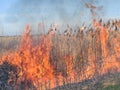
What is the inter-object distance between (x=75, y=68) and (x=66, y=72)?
3563 mm

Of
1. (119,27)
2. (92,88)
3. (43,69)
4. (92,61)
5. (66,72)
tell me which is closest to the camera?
(92,88)

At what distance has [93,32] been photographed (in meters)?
90.9

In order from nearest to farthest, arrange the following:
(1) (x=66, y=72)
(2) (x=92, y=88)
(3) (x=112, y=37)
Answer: (2) (x=92, y=88) < (1) (x=66, y=72) < (3) (x=112, y=37)

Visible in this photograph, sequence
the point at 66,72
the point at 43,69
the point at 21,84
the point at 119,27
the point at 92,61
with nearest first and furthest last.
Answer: the point at 21,84 → the point at 43,69 → the point at 66,72 → the point at 92,61 → the point at 119,27

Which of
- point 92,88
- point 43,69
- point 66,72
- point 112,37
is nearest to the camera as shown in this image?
point 92,88

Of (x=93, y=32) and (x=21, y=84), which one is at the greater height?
(x=93, y=32)

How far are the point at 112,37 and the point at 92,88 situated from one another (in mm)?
62048

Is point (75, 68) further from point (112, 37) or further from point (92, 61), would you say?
point (112, 37)

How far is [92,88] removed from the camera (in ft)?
152

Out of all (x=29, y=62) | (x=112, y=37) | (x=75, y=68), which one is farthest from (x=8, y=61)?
(x=112, y=37)

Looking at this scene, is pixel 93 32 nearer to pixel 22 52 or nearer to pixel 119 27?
pixel 119 27

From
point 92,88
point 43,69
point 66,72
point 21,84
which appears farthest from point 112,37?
point 92,88

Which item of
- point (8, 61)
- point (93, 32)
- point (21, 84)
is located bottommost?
point (21, 84)

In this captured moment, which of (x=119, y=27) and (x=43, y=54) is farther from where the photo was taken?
(x=119, y=27)
